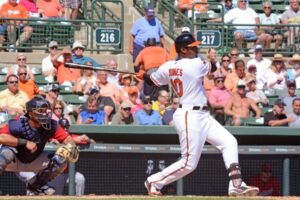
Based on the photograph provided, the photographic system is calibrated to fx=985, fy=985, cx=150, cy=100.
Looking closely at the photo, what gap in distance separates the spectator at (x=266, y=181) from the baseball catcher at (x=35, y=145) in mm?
3820

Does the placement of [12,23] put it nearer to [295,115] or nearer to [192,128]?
[295,115]

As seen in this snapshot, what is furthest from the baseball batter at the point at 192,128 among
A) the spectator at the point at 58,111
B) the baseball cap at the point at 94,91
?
the baseball cap at the point at 94,91

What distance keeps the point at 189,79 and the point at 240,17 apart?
747cm

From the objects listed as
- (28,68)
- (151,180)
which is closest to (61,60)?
(28,68)

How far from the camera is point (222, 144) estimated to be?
9.96m

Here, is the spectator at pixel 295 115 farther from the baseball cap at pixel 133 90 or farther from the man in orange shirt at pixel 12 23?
the man in orange shirt at pixel 12 23

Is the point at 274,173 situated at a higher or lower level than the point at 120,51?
lower

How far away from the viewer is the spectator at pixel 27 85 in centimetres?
1397

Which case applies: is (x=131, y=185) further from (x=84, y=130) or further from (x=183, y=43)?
(x=183, y=43)

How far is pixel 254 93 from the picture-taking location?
14867 mm

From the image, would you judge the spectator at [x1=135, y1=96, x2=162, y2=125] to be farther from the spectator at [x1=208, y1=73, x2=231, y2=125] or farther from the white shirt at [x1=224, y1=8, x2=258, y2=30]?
the white shirt at [x1=224, y1=8, x2=258, y2=30]

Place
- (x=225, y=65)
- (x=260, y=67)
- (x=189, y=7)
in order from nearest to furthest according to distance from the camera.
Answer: (x=225, y=65) < (x=260, y=67) < (x=189, y=7)

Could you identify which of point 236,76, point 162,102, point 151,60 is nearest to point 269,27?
point 236,76

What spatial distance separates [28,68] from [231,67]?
3.25m
